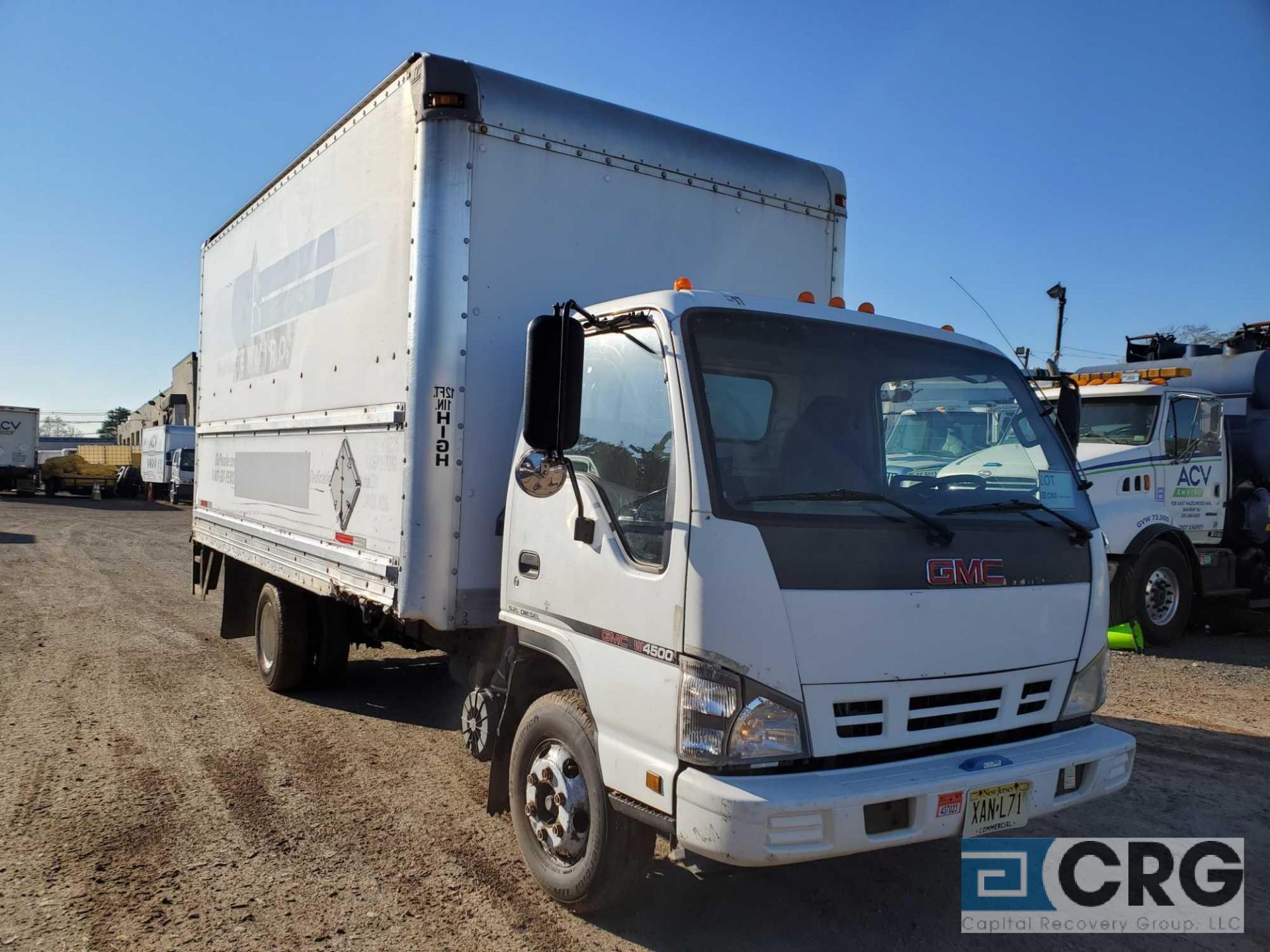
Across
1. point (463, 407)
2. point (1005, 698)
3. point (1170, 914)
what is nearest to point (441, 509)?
point (463, 407)

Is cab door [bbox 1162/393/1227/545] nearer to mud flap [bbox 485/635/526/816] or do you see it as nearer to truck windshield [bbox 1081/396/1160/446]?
truck windshield [bbox 1081/396/1160/446]

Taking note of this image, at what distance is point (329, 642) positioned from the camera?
22.4 ft

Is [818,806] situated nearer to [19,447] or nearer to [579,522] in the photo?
[579,522]

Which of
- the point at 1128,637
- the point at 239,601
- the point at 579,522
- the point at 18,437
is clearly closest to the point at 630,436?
the point at 579,522

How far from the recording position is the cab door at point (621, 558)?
10.0 feet

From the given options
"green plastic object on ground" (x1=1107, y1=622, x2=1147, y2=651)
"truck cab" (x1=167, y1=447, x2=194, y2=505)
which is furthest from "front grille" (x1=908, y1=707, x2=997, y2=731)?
"truck cab" (x1=167, y1=447, x2=194, y2=505)

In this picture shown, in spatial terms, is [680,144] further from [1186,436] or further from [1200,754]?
[1186,436]

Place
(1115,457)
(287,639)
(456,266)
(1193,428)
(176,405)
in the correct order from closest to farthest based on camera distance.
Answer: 1. (456,266)
2. (287,639)
3. (1115,457)
4. (1193,428)
5. (176,405)

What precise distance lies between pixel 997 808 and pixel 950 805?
0.80 ft

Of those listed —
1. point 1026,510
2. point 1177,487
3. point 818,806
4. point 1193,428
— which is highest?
point 1193,428

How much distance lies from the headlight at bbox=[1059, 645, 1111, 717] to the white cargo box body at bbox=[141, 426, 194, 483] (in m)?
36.3

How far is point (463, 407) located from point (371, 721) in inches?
119

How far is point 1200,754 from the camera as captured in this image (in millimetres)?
5922

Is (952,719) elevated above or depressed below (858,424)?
below
